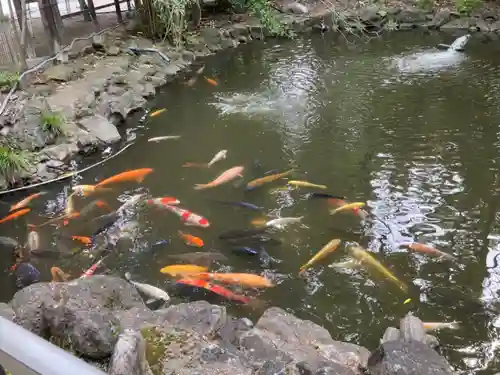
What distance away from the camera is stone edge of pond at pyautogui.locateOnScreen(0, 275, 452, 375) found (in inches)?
108

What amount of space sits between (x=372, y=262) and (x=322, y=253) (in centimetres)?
44

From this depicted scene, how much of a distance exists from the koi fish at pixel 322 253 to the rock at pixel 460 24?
10.8 m

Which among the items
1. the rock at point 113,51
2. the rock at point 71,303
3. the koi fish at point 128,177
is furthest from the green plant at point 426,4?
the rock at point 71,303

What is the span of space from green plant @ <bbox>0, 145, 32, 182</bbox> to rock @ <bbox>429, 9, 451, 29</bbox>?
1129 cm

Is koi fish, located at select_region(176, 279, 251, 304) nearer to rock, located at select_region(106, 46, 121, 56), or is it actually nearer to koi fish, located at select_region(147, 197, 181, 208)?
koi fish, located at select_region(147, 197, 181, 208)

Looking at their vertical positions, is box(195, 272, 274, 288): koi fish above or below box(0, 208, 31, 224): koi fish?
below

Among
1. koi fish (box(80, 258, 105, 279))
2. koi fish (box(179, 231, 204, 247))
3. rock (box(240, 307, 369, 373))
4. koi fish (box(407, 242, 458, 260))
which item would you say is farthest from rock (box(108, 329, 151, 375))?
koi fish (box(407, 242, 458, 260))

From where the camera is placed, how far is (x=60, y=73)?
8656 millimetres

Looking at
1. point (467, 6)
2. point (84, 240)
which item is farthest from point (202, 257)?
point (467, 6)

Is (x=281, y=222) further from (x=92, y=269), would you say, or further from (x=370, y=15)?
(x=370, y=15)

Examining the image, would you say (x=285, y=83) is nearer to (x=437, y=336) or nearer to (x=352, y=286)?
(x=352, y=286)

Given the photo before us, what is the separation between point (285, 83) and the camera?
952 centimetres

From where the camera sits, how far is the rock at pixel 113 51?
33.7ft

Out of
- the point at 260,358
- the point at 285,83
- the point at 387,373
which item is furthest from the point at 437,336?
the point at 285,83
